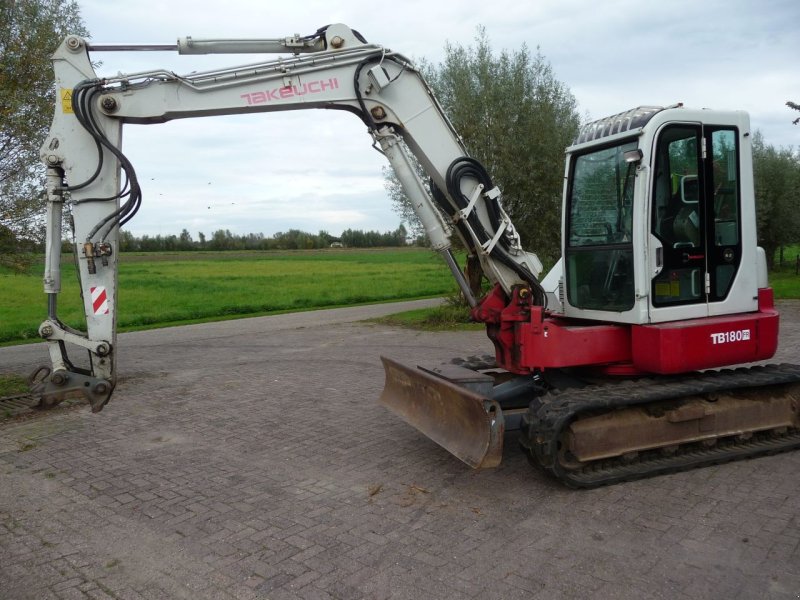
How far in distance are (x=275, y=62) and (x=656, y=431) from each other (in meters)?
4.66

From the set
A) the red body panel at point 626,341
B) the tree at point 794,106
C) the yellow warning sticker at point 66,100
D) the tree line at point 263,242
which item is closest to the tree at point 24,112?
the yellow warning sticker at point 66,100

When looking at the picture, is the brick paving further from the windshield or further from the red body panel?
the windshield

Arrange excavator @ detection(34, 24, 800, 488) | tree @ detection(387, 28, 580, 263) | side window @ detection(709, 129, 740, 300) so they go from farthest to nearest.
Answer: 1. tree @ detection(387, 28, 580, 263)
2. side window @ detection(709, 129, 740, 300)
3. excavator @ detection(34, 24, 800, 488)

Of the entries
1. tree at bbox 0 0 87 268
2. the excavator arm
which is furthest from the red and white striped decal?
tree at bbox 0 0 87 268

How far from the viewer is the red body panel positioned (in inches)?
231

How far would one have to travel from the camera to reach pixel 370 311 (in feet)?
71.9

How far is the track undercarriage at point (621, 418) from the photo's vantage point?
5.47 m

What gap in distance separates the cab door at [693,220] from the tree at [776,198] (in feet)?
93.7

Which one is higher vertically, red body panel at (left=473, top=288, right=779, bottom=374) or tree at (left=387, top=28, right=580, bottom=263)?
tree at (left=387, top=28, right=580, bottom=263)

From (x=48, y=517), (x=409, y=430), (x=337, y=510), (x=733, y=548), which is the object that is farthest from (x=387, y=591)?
(x=409, y=430)

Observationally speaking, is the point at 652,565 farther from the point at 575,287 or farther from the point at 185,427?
Result: the point at 185,427

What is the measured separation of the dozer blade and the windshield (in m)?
1.95

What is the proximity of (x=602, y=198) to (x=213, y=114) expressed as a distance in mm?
3660

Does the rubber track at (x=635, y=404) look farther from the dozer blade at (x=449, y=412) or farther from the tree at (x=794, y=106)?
the tree at (x=794, y=106)
